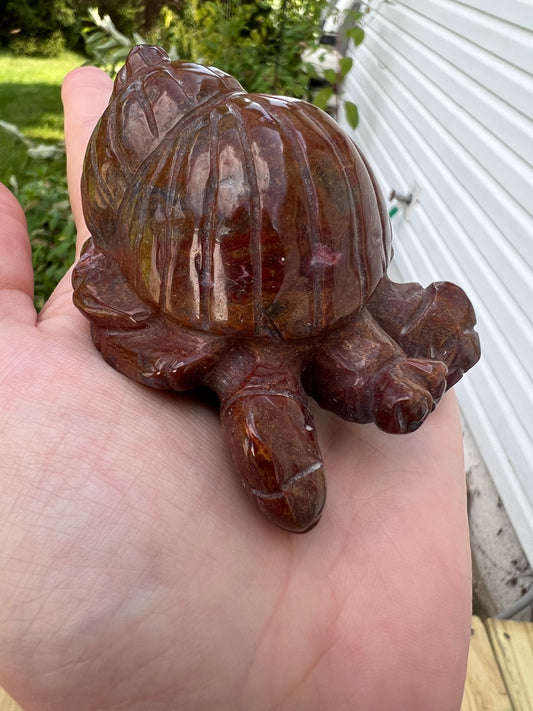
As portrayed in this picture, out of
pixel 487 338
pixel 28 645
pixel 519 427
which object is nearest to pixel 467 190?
pixel 487 338

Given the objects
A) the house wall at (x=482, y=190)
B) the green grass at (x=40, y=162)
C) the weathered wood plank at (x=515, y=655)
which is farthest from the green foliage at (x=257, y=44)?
the weathered wood plank at (x=515, y=655)

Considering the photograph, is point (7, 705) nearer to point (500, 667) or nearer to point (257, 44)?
point (500, 667)

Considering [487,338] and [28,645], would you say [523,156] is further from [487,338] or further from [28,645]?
[28,645]

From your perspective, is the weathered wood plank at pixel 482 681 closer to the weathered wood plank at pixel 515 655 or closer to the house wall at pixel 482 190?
the weathered wood plank at pixel 515 655

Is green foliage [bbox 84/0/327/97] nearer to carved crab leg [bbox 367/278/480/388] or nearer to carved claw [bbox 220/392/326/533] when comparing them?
carved crab leg [bbox 367/278/480/388]

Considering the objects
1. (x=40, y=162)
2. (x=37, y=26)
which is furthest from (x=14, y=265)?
(x=37, y=26)
